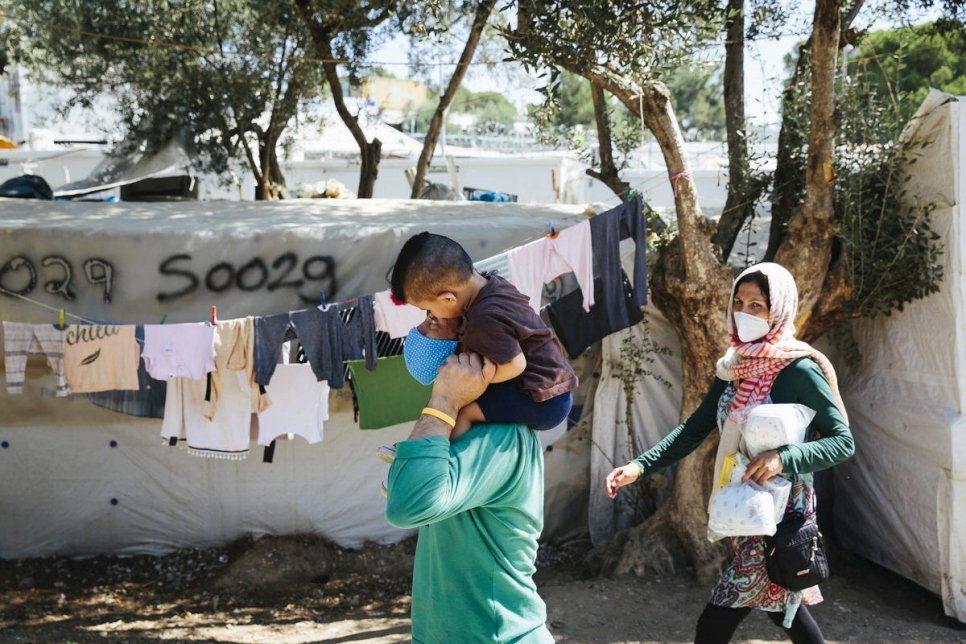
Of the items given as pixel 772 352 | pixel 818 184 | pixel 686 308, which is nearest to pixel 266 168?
pixel 686 308

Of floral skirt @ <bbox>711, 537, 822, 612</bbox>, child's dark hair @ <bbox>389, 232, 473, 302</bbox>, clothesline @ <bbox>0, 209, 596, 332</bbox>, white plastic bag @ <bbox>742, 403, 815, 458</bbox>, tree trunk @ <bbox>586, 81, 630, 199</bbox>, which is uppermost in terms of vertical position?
tree trunk @ <bbox>586, 81, 630, 199</bbox>

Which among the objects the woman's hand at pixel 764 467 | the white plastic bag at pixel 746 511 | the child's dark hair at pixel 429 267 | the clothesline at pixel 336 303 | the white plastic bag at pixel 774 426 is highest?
the child's dark hair at pixel 429 267

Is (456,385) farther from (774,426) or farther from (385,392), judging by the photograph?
(385,392)

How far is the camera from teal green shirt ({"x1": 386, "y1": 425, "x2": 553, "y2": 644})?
2.00 metres

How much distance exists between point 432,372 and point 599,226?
11.4 feet

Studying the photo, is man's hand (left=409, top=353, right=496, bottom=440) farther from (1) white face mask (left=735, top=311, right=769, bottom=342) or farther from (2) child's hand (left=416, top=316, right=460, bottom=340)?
(1) white face mask (left=735, top=311, right=769, bottom=342)

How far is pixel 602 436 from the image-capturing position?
20.9ft

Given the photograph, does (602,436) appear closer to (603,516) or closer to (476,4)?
(603,516)

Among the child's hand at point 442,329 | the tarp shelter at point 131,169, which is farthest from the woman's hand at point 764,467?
the tarp shelter at point 131,169

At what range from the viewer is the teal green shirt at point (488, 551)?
2.00 metres

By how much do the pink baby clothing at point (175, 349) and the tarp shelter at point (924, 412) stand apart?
13.1ft

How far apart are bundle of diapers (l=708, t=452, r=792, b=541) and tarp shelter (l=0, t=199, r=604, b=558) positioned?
3.16m

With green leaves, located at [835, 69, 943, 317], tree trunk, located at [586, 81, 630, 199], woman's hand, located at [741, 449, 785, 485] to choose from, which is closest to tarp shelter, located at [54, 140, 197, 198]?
tree trunk, located at [586, 81, 630, 199]

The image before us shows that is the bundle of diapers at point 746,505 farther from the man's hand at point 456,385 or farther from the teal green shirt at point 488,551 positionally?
the man's hand at point 456,385
